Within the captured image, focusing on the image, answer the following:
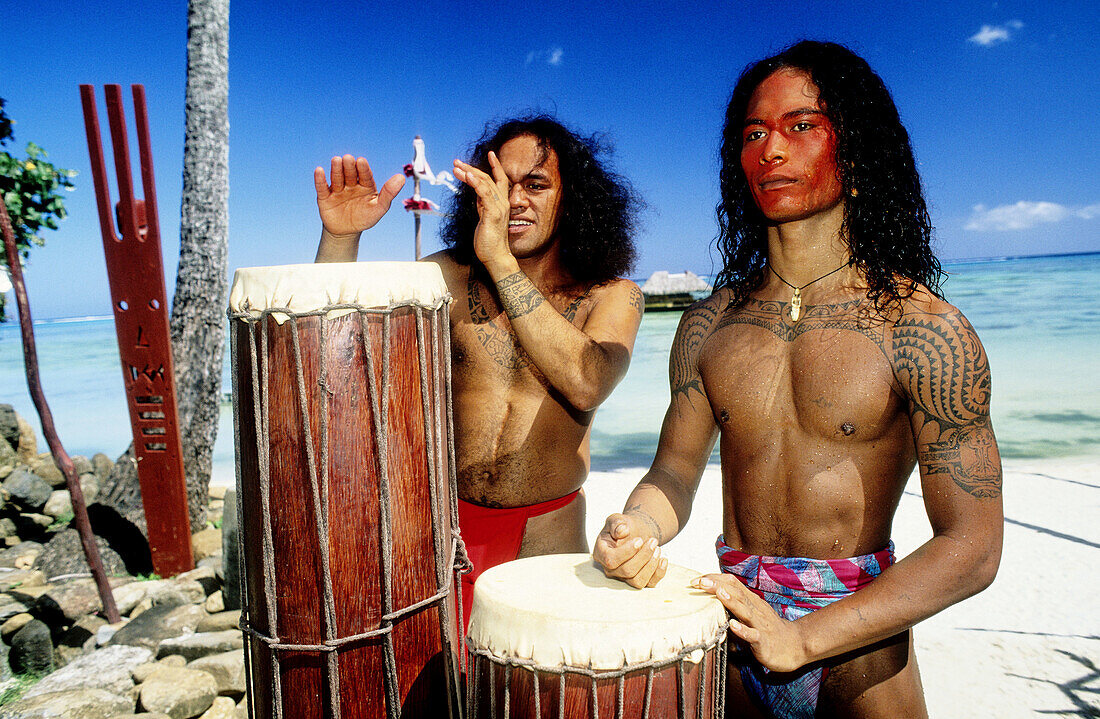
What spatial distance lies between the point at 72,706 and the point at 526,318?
2.56 metres

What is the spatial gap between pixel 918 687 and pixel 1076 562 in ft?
13.5

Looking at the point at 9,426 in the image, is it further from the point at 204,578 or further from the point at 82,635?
the point at 82,635

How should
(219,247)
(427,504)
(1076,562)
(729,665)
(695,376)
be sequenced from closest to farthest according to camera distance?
(427,504) → (729,665) → (695,376) → (1076,562) → (219,247)

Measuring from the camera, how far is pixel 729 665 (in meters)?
1.86

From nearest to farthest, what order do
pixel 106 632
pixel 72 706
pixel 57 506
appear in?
pixel 72 706 < pixel 106 632 < pixel 57 506

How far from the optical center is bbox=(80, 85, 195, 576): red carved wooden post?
4352 millimetres

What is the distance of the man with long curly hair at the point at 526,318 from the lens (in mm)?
2289

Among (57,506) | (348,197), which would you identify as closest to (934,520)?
(348,197)

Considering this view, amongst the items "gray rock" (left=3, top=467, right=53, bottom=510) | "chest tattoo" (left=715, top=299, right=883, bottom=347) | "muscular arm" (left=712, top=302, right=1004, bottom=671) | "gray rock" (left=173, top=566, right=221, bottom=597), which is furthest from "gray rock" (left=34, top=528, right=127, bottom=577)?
"muscular arm" (left=712, top=302, right=1004, bottom=671)

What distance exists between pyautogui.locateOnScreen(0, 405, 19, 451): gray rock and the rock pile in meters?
1.62

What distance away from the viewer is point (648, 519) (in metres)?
1.80

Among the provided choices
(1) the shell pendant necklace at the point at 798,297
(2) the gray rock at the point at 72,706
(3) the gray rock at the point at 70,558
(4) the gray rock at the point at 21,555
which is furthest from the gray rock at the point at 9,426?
(1) the shell pendant necklace at the point at 798,297

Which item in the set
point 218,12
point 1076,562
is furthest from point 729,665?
point 218,12

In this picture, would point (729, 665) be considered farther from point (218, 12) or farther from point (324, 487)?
point (218, 12)
